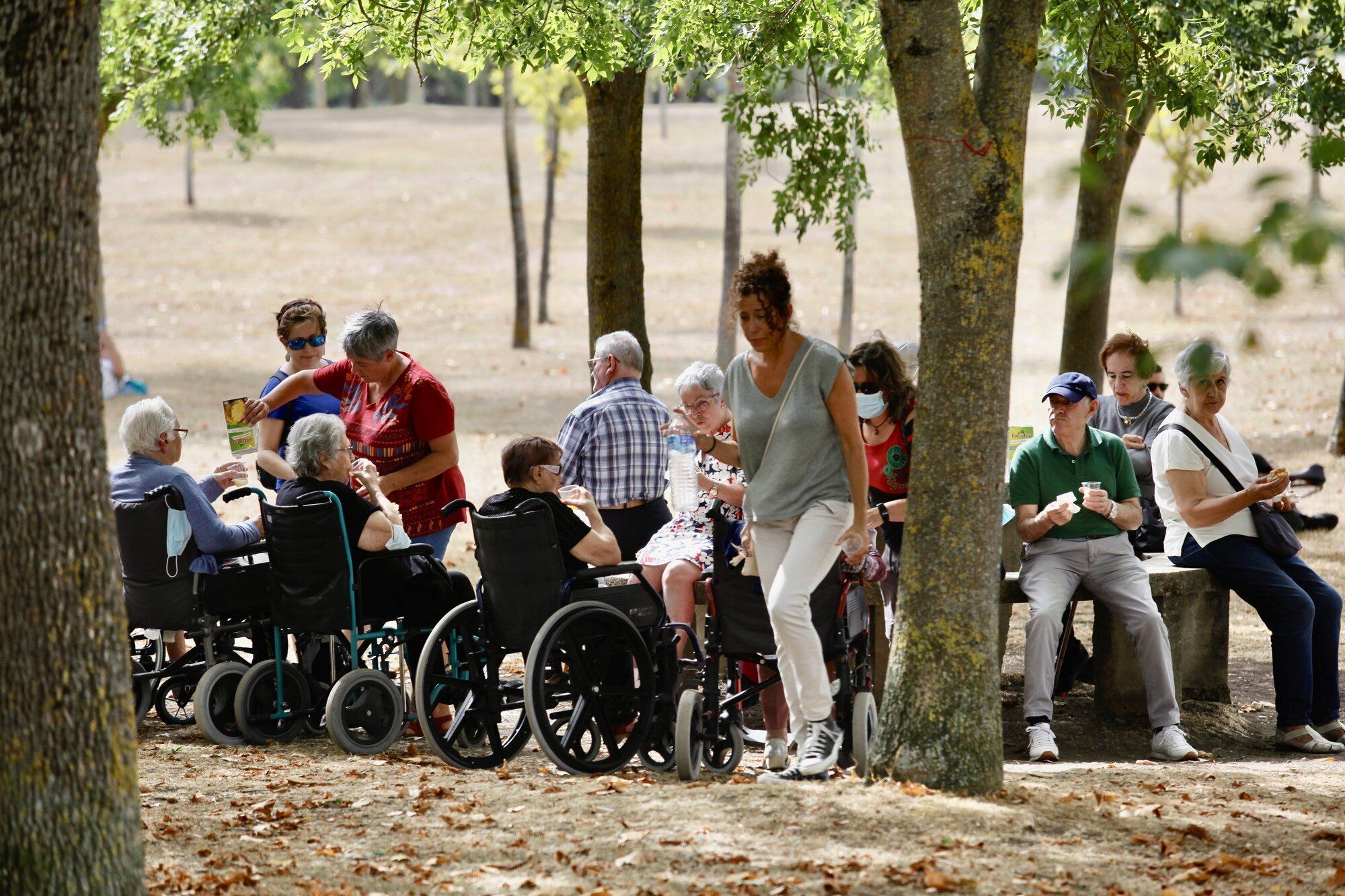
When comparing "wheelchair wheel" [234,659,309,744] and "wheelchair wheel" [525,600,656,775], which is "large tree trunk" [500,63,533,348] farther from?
"wheelchair wheel" [525,600,656,775]

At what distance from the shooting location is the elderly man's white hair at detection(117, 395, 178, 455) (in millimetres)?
6461

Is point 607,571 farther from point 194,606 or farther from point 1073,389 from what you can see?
point 1073,389

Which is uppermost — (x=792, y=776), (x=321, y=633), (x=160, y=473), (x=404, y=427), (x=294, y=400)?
(x=294, y=400)

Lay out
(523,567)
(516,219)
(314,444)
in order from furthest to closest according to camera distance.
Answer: (516,219) < (314,444) < (523,567)

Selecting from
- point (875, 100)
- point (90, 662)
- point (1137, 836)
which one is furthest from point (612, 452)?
point (875, 100)

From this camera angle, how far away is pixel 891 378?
636 centimetres

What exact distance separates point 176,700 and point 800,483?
3.58 meters

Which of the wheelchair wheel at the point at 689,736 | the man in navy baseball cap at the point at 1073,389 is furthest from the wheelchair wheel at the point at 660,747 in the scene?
the man in navy baseball cap at the point at 1073,389

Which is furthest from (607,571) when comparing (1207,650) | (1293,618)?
(1207,650)

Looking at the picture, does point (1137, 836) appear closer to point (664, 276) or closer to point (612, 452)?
point (612, 452)

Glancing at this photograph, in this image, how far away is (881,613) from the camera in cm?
661

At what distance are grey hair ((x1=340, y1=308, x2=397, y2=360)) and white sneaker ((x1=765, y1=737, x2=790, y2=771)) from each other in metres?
2.48

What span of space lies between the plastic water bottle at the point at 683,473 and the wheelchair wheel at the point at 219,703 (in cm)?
208

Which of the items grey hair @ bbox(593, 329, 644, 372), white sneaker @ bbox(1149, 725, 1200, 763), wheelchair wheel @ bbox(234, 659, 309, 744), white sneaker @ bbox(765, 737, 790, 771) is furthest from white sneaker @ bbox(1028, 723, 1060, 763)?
wheelchair wheel @ bbox(234, 659, 309, 744)
